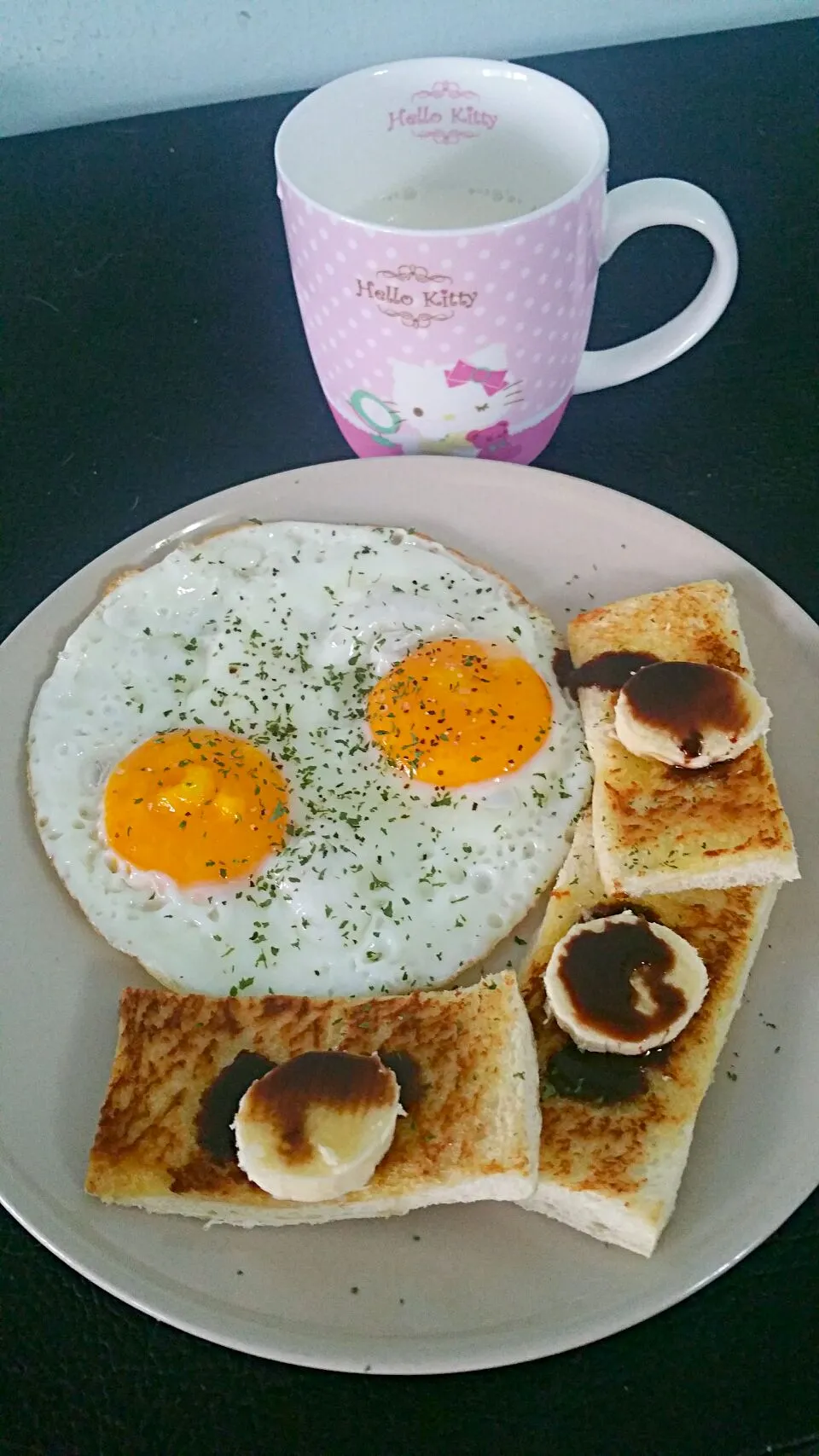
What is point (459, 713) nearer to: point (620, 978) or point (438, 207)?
point (620, 978)

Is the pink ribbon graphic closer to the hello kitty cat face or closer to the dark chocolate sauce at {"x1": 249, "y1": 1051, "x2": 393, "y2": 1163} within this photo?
the hello kitty cat face

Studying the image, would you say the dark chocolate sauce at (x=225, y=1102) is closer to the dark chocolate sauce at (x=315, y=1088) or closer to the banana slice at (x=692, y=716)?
the dark chocolate sauce at (x=315, y=1088)

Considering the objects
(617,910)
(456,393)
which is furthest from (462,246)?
(617,910)

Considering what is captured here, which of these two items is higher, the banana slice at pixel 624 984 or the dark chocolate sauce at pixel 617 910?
the banana slice at pixel 624 984

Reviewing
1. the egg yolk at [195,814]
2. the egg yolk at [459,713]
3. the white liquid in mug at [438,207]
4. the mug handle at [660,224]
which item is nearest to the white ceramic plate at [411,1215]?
the egg yolk at [195,814]

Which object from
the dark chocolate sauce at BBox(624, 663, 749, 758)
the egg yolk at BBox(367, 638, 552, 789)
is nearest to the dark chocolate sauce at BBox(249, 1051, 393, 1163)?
the egg yolk at BBox(367, 638, 552, 789)

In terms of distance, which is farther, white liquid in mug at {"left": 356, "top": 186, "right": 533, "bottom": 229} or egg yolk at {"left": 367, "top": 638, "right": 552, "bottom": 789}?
white liquid in mug at {"left": 356, "top": 186, "right": 533, "bottom": 229}
